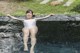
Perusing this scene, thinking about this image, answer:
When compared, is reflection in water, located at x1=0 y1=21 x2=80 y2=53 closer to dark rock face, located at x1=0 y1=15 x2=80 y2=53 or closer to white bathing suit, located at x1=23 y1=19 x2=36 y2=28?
dark rock face, located at x1=0 y1=15 x2=80 y2=53

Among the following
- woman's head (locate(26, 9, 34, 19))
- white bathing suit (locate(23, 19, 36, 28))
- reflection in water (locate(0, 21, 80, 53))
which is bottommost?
reflection in water (locate(0, 21, 80, 53))

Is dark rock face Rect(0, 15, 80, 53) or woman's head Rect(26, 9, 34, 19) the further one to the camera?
woman's head Rect(26, 9, 34, 19)

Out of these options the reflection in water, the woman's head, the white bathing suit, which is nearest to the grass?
the white bathing suit

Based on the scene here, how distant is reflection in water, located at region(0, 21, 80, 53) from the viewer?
7.21m

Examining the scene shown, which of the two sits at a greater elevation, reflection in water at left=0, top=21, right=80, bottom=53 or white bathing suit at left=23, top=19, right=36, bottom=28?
white bathing suit at left=23, top=19, right=36, bottom=28

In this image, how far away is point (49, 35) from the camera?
7.37 meters

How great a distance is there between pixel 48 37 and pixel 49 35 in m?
0.05

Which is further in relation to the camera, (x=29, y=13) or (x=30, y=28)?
(x=30, y=28)

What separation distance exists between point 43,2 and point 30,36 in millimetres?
7013

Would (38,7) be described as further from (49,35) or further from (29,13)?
(49,35)

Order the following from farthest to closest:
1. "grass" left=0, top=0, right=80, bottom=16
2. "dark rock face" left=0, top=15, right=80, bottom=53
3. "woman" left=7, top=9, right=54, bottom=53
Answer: "grass" left=0, top=0, right=80, bottom=16 < "woman" left=7, top=9, right=54, bottom=53 < "dark rock face" left=0, top=15, right=80, bottom=53

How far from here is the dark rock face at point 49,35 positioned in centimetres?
718

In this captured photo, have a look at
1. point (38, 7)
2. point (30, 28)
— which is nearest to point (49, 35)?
point (30, 28)

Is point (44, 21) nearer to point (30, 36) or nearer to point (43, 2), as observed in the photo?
point (30, 36)
